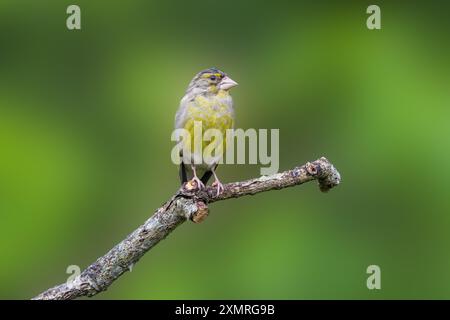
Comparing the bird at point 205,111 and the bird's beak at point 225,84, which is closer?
the bird at point 205,111

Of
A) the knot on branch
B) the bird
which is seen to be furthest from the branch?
the bird

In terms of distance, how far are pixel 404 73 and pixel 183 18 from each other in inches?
120

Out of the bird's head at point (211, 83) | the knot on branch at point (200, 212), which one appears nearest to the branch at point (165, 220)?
the knot on branch at point (200, 212)

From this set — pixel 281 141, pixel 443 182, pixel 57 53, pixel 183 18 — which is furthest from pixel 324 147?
pixel 57 53

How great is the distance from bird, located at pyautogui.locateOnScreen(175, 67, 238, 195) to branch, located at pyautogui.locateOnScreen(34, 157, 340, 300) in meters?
0.97

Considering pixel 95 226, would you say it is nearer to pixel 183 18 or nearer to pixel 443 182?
pixel 183 18

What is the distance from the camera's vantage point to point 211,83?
22.2 ft

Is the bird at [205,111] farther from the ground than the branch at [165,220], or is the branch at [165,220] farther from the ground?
the bird at [205,111]

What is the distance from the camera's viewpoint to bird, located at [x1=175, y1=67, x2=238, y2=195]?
21.4 ft

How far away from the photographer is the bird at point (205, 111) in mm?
6508

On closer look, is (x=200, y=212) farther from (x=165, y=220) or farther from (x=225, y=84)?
(x=225, y=84)

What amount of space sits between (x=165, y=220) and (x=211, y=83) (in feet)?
5.93

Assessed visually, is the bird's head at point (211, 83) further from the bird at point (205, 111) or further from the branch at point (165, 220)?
the branch at point (165, 220)

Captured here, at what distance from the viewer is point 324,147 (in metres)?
10.2
